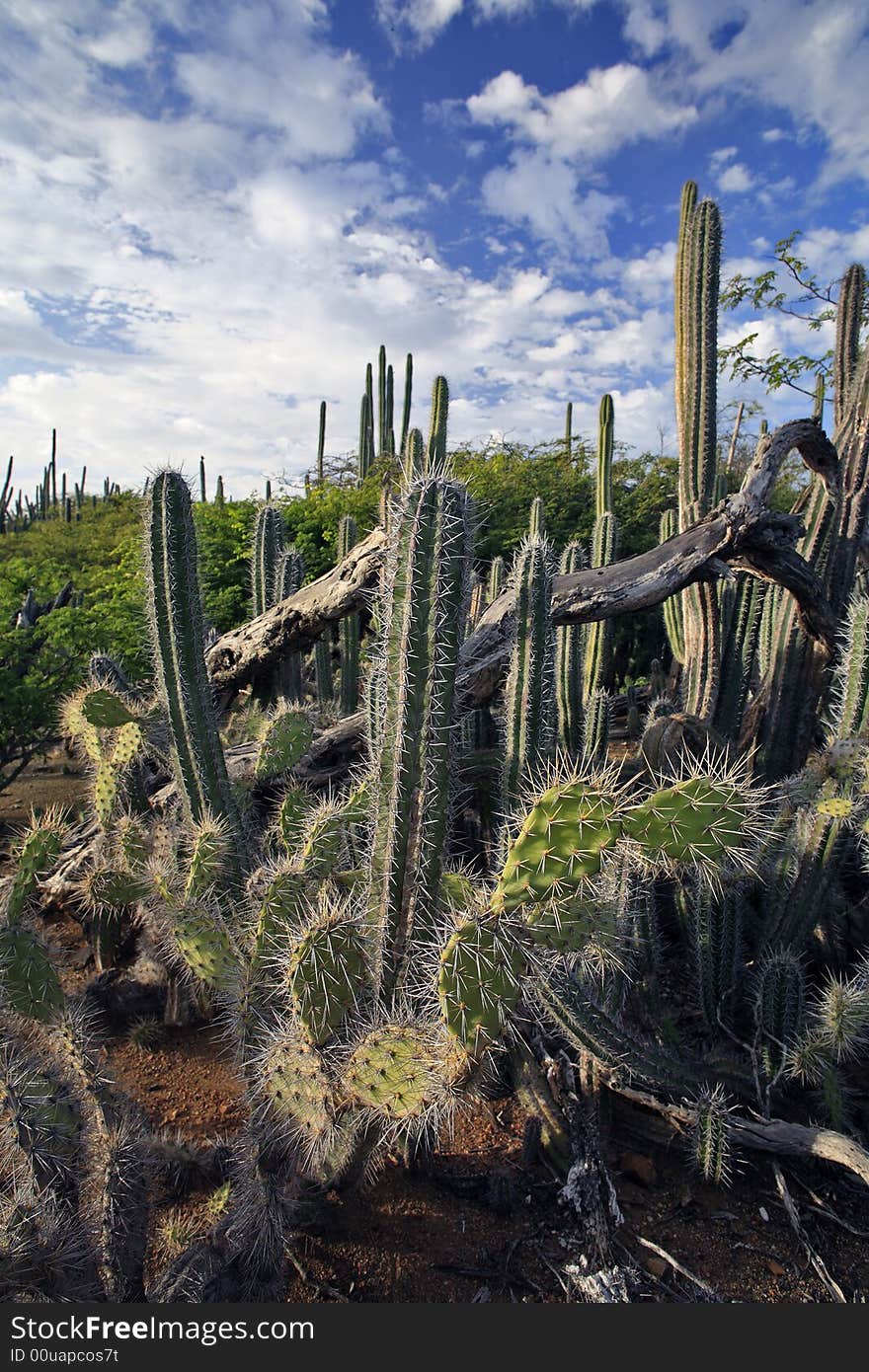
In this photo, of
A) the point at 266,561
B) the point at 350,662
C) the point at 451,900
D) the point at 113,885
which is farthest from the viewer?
the point at 350,662

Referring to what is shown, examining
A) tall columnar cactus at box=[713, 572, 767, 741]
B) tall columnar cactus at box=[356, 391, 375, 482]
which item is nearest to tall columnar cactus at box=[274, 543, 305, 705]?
tall columnar cactus at box=[713, 572, 767, 741]

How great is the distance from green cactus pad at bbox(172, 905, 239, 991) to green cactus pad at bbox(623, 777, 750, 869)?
5.15ft

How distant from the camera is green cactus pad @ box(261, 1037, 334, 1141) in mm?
1808

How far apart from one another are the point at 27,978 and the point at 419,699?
1603 millimetres

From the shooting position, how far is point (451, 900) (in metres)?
2.19

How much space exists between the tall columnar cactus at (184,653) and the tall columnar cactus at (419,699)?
4.23 feet

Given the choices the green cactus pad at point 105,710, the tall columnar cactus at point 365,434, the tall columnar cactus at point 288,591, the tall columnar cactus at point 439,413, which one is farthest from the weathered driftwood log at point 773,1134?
the tall columnar cactus at point 365,434

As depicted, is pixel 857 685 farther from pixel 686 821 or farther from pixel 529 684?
pixel 686 821

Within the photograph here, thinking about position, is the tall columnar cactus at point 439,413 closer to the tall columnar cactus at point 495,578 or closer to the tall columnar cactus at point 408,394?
the tall columnar cactus at point 495,578

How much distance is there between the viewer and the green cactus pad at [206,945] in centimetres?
242

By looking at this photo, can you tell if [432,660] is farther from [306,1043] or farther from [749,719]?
[749,719]

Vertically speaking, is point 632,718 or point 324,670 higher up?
point 324,670

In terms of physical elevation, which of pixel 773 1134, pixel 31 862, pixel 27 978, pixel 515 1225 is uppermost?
pixel 31 862

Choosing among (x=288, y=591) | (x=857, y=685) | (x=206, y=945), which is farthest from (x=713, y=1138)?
(x=288, y=591)
